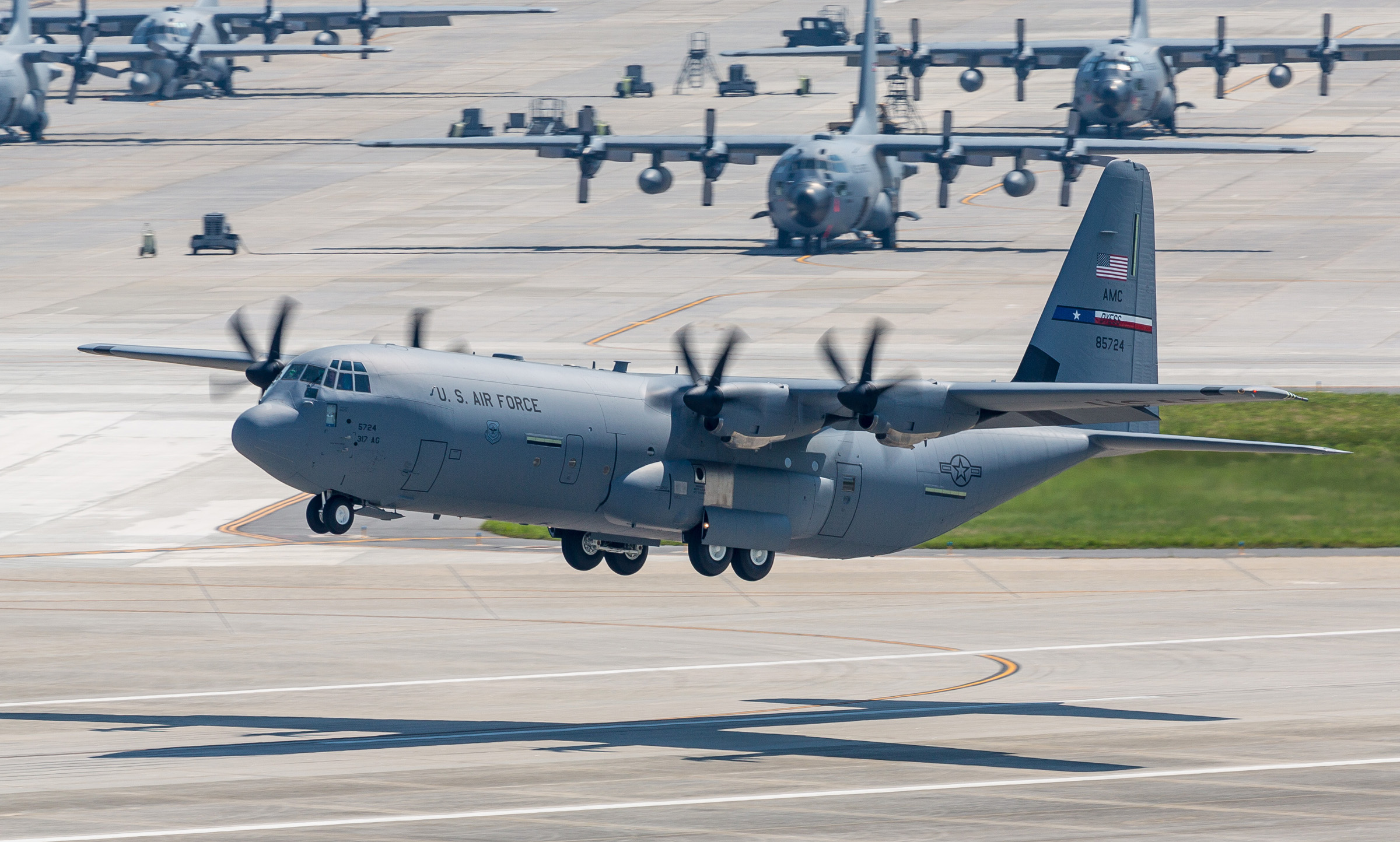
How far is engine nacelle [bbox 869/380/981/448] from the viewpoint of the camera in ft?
116

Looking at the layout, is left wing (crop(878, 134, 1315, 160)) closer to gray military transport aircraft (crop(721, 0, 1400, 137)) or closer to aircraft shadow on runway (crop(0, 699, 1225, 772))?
gray military transport aircraft (crop(721, 0, 1400, 137))

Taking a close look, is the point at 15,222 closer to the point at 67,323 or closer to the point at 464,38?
the point at 67,323

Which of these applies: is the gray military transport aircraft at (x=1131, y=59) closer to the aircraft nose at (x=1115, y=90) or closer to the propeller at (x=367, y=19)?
the aircraft nose at (x=1115, y=90)

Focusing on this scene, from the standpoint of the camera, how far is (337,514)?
33031 millimetres

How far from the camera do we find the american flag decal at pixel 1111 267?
141 feet

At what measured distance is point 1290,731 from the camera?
36.2 m

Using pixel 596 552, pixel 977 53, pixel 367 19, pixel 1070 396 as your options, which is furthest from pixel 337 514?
pixel 367 19

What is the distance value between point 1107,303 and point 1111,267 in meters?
0.85

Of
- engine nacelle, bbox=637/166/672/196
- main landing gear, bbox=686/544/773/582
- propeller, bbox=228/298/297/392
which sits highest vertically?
engine nacelle, bbox=637/166/672/196

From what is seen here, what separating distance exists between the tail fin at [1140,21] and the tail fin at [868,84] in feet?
89.3

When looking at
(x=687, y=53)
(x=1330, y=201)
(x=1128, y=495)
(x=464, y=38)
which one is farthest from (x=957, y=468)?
(x=464, y=38)

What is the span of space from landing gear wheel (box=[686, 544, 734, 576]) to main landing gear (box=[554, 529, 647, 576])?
66.2 inches

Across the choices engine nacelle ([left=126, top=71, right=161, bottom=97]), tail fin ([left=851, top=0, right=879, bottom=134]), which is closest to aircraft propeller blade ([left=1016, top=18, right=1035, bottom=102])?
tail fin ([left=851, top=0, right=879, bottom=134])

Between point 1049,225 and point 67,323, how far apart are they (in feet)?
174
